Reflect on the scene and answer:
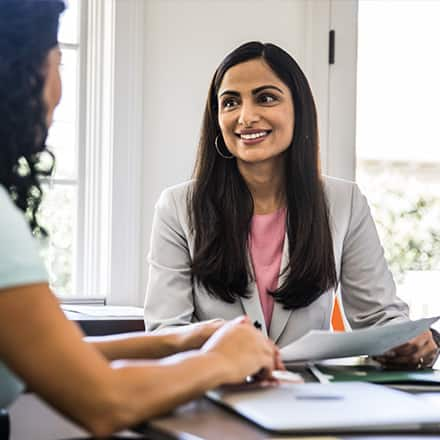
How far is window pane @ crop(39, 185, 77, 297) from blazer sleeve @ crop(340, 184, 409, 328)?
133 cm

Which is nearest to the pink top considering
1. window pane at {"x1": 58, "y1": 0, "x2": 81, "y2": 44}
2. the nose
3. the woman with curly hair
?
the nose

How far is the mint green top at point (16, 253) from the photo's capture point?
31.7 inches

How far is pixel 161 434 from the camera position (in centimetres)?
85

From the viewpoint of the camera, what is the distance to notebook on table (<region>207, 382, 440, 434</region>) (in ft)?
2.91

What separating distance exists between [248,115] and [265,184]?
182 mm

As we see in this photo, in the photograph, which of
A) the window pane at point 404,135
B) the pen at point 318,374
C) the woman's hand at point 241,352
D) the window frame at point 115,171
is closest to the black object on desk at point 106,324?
the window frame at point 115,171

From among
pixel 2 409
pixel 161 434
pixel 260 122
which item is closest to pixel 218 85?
pixel 260 122

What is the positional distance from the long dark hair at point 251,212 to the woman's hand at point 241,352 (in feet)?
2.50

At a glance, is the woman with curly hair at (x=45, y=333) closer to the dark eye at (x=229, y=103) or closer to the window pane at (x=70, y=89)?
the dark eye at (x=229, y=103)

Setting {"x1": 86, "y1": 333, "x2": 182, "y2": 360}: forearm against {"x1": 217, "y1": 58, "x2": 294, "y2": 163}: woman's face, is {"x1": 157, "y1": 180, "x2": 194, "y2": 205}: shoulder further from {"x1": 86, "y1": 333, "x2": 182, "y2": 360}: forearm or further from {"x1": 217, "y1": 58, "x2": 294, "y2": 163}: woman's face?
{"x1": 86, "y1": 333, "x2": 182, "y2": 360}: forearm

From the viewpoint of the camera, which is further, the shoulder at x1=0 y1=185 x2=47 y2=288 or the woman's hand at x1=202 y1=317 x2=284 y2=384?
the woman's hand at x1=202 y1=317 x2=284 y2=384

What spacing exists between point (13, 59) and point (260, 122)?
1059 millimetres

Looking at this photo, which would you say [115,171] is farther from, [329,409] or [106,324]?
[329,409]

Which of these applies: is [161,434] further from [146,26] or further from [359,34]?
[359,34]
